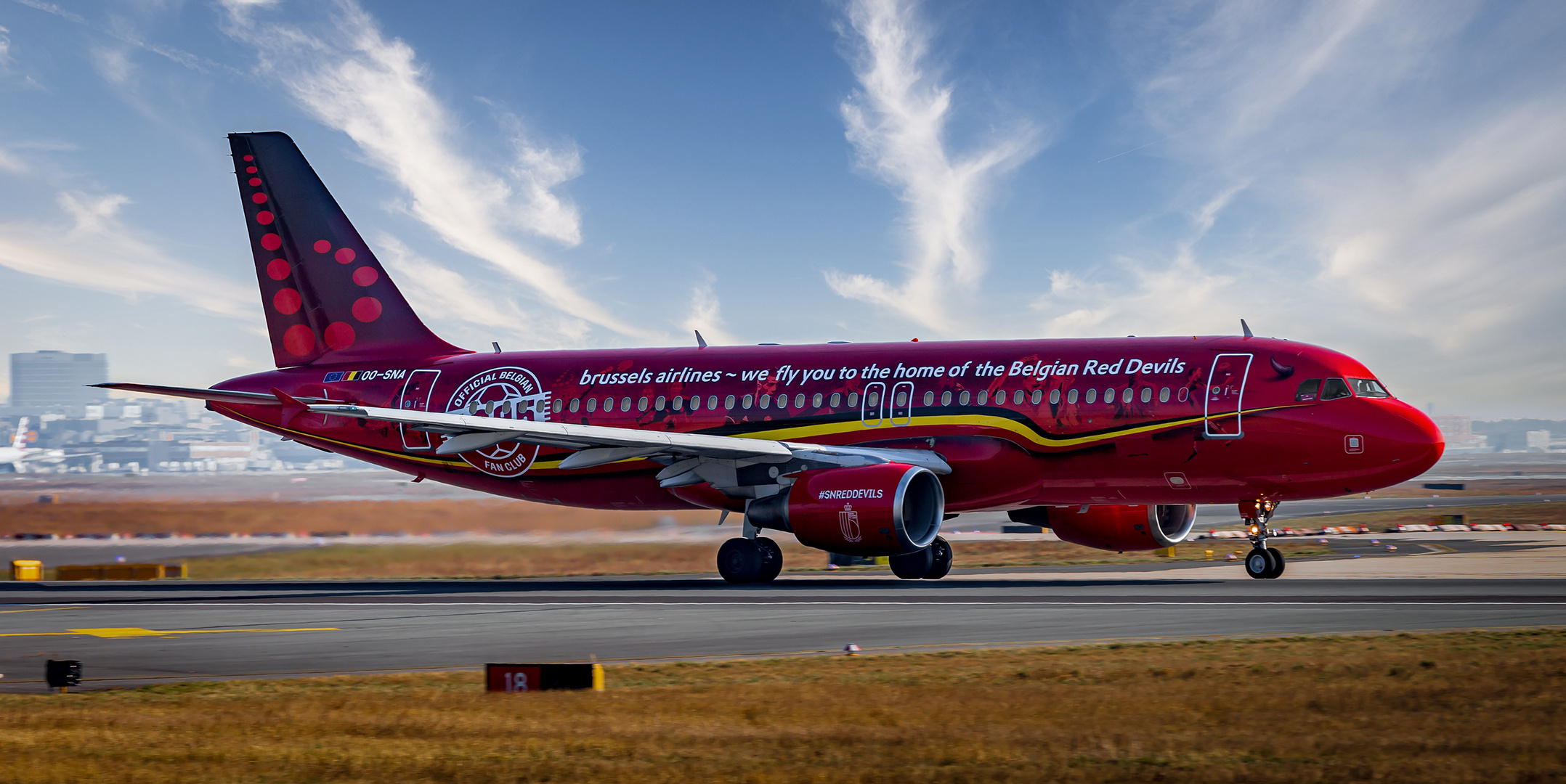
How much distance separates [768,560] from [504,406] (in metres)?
8.27

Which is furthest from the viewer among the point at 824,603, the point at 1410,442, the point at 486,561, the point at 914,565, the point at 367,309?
the point at 367,309

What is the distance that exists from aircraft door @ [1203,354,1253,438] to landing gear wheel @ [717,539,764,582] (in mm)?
8353

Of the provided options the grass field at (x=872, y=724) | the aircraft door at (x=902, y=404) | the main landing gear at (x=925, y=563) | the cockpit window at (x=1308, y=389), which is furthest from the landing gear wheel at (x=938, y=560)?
the grass field at (x=872, y=724)

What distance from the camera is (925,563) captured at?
2781 cm

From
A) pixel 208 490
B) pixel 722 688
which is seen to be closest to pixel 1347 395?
pixel 722 688

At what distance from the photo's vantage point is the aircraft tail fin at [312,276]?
34469 millimetres

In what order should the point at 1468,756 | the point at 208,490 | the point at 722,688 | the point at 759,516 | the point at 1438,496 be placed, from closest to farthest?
the point at 1468,756 → the point at 722,688 → the point at 759,516 → the point at 208,490 → the point at 1438,496

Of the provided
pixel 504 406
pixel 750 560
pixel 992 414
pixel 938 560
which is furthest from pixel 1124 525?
pixel 504 406

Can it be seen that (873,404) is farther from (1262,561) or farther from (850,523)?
A: (1262,561)

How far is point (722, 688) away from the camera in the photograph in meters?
11.6

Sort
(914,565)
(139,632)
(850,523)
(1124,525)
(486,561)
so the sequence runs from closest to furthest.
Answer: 1. (139,632)
2. (850,523)
3. (1124,525)
4. (914,565)
5. (486,561)

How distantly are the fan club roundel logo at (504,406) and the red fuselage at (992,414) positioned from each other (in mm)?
39

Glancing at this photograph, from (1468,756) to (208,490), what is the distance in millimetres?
41620

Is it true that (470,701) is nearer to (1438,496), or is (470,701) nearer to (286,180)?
(286,180)
